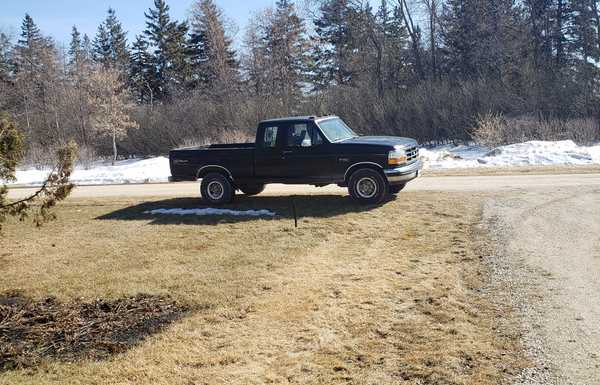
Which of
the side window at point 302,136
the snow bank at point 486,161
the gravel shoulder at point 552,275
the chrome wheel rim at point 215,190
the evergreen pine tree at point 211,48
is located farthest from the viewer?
the evergreen pine tree at point 211,48

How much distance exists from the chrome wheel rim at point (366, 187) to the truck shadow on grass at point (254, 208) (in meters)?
0.26

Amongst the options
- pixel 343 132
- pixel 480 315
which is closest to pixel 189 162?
pixel 343 132

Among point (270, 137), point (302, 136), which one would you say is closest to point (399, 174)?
point (302, 136)

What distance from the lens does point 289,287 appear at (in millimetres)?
7172

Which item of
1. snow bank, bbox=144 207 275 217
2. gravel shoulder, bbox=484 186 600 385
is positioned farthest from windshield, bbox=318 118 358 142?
gravel shoulder, bbox=484 186 600 385

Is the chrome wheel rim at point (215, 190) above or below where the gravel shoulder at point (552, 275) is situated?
above

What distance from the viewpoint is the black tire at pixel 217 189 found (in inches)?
497

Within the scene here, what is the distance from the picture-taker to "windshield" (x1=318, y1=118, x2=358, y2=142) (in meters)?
12.1

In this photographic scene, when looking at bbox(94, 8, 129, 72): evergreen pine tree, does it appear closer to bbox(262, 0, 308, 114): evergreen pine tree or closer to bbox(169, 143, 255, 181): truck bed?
bbox(262, 0, 308, 114): evergreen pine tree

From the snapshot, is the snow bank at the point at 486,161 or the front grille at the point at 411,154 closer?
the front grille at the point at 411,154

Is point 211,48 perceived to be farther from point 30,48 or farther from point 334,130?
point 334,130

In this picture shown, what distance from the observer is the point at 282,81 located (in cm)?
5094

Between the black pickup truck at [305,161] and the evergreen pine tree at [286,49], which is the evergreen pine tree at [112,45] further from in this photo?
the black pickup truck at [305,161]

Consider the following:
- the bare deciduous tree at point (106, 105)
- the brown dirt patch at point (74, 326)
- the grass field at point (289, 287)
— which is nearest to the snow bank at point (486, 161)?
the grass field at point (289, 287)
